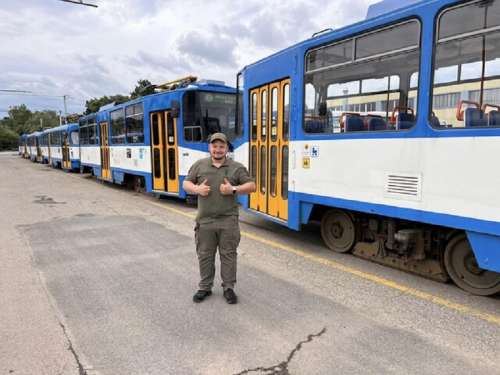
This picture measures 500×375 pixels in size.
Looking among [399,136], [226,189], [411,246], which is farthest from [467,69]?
[226,189]

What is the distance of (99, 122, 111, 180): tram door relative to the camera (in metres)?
14.9

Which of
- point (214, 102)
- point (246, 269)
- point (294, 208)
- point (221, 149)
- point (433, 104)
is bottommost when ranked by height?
point (246, 269)

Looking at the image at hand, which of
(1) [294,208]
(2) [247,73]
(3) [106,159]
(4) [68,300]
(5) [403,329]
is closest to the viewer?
(5) [403,329]

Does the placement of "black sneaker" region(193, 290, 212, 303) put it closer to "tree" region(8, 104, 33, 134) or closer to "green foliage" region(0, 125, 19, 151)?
"green foliage" region(0, 125, 19, 151)

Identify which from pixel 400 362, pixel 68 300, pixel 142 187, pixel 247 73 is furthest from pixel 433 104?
pixel 142 187

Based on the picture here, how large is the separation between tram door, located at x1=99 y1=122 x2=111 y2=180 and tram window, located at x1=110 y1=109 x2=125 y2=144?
926 mm

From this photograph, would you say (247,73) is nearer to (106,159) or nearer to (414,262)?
(414,262)

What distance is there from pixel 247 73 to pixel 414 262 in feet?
13.6

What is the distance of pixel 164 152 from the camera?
34.2ft

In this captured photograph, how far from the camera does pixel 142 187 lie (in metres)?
12.9

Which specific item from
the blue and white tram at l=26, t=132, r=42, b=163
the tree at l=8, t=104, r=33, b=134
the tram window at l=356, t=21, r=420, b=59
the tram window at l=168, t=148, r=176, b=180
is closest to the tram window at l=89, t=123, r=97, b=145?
the tram window at l=168, t=148, r=176, b=180

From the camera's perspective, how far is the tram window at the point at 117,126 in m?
13.0

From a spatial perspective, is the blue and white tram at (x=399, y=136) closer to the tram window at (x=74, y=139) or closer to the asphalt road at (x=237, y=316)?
the asphalt road at (x=237, y=316)

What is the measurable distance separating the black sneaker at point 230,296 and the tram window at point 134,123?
842 cm
